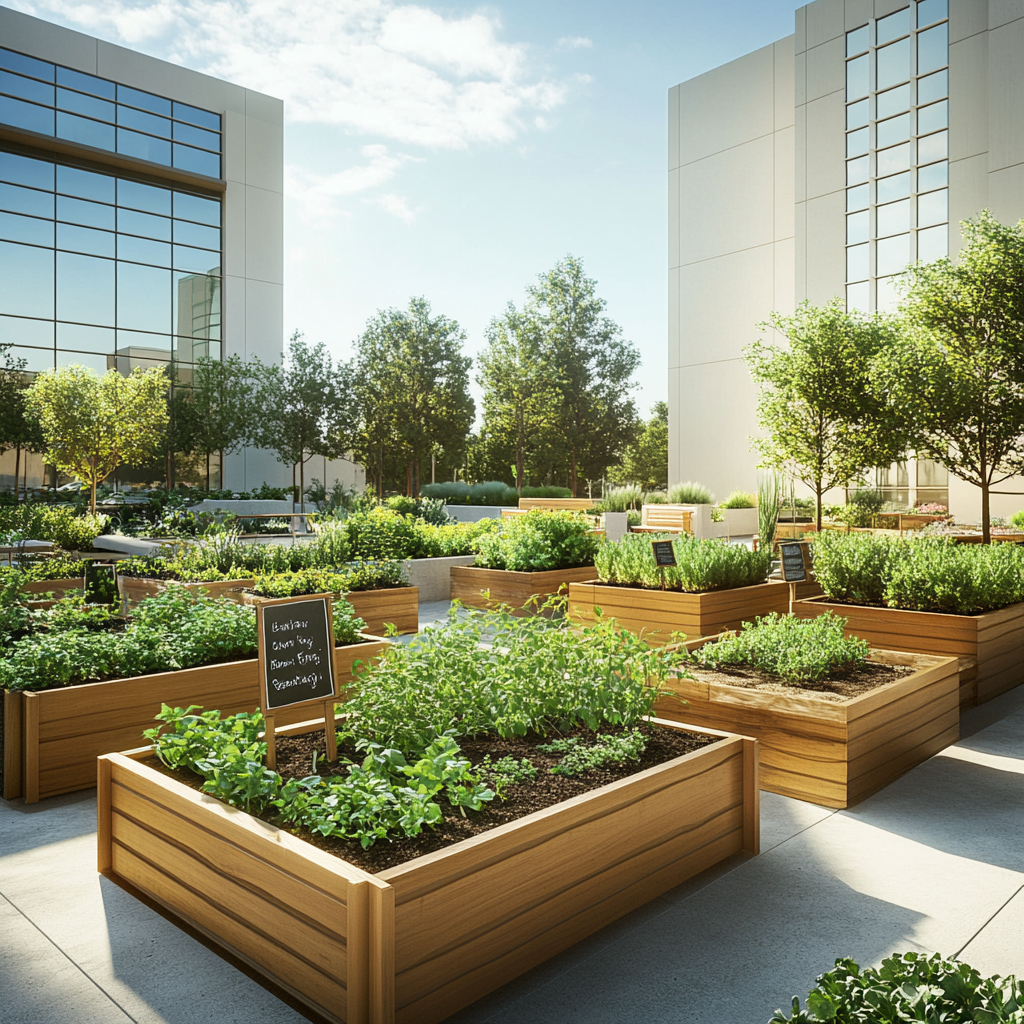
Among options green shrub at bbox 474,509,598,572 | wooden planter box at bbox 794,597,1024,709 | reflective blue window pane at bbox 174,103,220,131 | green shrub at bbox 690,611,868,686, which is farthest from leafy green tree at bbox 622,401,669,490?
green shrub at bbox 690,611,868,686

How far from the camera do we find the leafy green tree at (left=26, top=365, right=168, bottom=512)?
1761 centimetres

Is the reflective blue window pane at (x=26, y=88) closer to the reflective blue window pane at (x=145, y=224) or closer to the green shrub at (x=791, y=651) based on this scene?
the reflective blue window pane at (x=145, y=224)

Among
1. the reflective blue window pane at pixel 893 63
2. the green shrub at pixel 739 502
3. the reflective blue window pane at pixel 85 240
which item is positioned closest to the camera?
the reflective blue window pane at pixel 893 63

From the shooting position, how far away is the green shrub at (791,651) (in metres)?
4.39

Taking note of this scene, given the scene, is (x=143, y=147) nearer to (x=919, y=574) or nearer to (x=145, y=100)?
(x=145, y=100)

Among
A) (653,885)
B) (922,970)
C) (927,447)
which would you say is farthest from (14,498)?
(922,970)

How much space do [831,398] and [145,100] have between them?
2298 cm

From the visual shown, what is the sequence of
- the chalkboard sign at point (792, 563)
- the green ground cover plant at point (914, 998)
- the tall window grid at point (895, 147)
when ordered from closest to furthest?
1. the green ground cover plant at point (914, 998)
2. the chalkboard sign at point (792, 563)
3. the tall window grid at point (895, 147)

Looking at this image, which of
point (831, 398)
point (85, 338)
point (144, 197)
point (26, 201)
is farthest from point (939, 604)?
point (144, 197)

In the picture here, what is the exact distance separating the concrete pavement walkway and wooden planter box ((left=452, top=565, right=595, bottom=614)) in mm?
5163

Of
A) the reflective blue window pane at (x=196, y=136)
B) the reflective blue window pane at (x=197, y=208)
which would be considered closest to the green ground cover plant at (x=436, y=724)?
the reflective blue window pane at (x=197, y=208)

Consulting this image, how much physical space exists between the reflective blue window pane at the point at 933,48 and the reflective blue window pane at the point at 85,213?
2316cm

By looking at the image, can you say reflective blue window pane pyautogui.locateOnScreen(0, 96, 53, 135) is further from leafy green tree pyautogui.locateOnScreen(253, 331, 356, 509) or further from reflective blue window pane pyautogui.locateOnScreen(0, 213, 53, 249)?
leafy green tree pyautogui.locateOnScreen(253, 331, 356, 509)

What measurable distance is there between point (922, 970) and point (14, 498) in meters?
24.6
